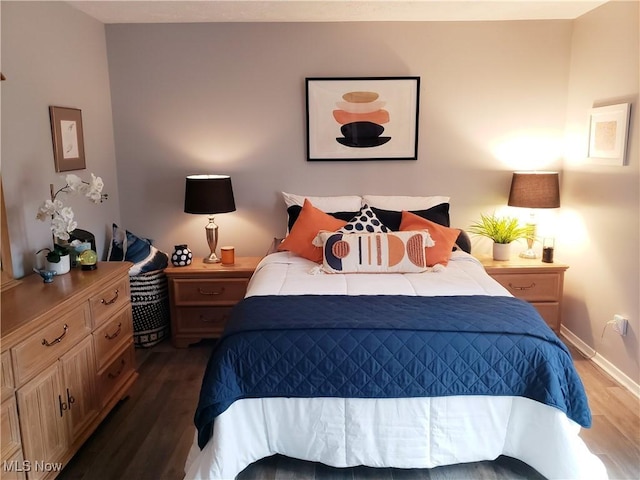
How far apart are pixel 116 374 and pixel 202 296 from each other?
0.95 m

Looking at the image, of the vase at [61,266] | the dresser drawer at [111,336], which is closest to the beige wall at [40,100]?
the vase at [61,266]

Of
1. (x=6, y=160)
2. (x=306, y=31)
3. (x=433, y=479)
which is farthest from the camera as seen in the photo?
(x=306, y=31)

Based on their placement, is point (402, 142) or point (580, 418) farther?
point (402, 142)

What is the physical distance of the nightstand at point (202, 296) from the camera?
3518 mm

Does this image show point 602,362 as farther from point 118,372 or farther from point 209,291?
point 118,372

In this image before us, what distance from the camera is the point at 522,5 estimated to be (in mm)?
3326

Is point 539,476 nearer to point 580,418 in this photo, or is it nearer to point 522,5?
point 580,418

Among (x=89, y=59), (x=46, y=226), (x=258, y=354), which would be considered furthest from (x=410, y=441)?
(x=89, y=59)

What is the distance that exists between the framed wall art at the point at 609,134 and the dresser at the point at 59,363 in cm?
303

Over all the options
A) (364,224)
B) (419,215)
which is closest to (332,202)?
(364,224)

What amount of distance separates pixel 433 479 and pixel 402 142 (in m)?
2.46

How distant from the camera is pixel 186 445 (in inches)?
95.9

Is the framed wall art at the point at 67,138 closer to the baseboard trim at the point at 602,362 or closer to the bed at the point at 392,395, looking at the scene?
the bed at the point at 392,395

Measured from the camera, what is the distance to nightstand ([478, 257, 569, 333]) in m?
3.47
